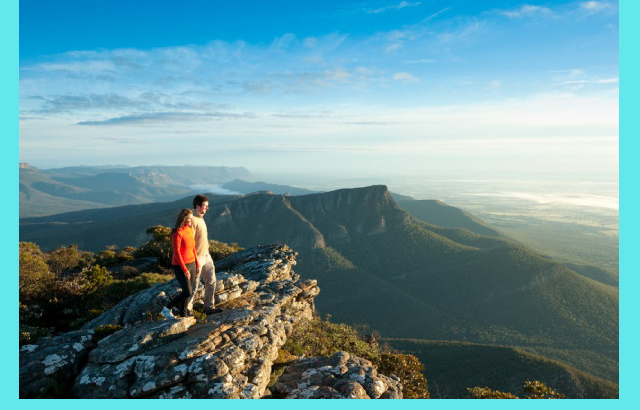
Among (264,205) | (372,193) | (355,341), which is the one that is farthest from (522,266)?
(355,341)

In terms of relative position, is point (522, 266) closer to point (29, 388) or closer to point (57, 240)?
point (29, 388)

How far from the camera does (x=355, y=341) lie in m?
14.3

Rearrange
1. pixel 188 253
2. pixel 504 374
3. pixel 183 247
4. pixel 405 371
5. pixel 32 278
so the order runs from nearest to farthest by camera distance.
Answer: pixel 183 247, pixel 188 253, pixel 405 371, pixel 32 278, pixel 504 374

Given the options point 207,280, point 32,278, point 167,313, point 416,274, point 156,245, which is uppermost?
point 207,280

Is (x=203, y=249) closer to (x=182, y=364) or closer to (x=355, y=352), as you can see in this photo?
(x=182, y=364)

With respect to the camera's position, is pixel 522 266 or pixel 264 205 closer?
pixel 522 266

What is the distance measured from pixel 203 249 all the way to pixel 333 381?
16.9 ft

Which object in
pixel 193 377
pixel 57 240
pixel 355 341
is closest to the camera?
pixel 193 377

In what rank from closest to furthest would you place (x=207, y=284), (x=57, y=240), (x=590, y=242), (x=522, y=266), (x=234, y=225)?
(x=207, y=284)
(x=522, y=266)
(x=57, y=240)
(x=234, y=225)
(x=590, y=242)

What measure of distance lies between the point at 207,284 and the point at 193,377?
11.4ft

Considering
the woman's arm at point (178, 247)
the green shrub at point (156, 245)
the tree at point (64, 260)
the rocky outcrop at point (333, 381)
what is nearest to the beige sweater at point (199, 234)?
the woman's arm at point (178, 247)

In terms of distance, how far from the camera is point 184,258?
8.99 m

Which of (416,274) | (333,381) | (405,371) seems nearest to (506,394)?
(405,371)

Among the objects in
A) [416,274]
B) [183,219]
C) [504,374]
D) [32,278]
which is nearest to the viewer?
[183,219]
